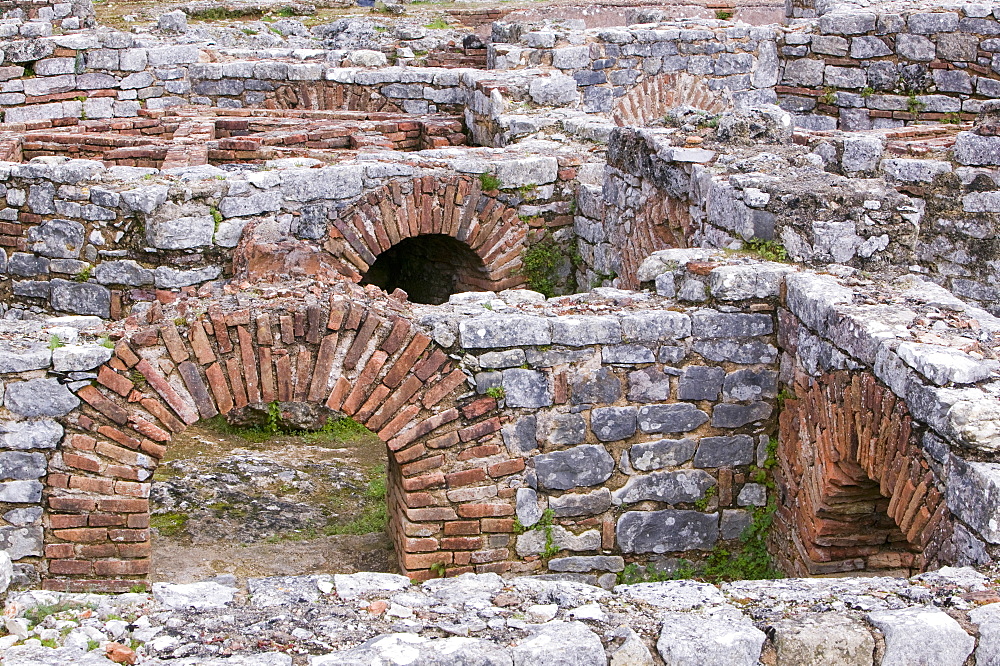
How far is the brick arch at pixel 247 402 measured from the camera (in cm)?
529

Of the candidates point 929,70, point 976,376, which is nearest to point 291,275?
point 976,376

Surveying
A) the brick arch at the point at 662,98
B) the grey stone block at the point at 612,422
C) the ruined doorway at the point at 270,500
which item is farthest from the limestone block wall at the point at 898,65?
the grey stone block at the point at 612,422

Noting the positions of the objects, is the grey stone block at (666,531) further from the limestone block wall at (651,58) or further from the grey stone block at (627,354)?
the limestone block wall at (651,58)

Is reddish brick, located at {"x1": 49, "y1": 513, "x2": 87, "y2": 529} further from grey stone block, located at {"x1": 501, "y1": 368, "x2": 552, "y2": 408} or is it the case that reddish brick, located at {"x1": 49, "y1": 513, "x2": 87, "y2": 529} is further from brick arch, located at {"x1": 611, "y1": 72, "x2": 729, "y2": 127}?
brick arch, located at {"x1": 611, "y1": 72, "x2": 729, "y2": 127}

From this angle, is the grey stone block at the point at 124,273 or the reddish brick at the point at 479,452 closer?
the reddish brick at the point at 479,452

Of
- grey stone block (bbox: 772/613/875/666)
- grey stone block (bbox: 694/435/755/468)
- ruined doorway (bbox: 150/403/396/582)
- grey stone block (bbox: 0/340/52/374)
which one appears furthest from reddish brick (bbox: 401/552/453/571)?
grey stone block (bbox: 772/613/875/666)

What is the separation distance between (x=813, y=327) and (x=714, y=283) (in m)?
0.54

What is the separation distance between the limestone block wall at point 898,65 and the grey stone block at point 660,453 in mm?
7577

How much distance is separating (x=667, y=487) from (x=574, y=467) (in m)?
0.48

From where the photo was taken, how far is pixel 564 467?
5551 mm

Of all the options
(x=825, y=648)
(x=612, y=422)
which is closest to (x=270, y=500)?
(x=612, y=422)

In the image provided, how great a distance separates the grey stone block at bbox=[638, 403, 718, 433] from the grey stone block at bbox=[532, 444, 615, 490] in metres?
0.24

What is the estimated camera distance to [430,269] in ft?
31.8

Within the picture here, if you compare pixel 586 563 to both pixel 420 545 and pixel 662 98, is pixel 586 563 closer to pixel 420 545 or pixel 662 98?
pixel 420 545
